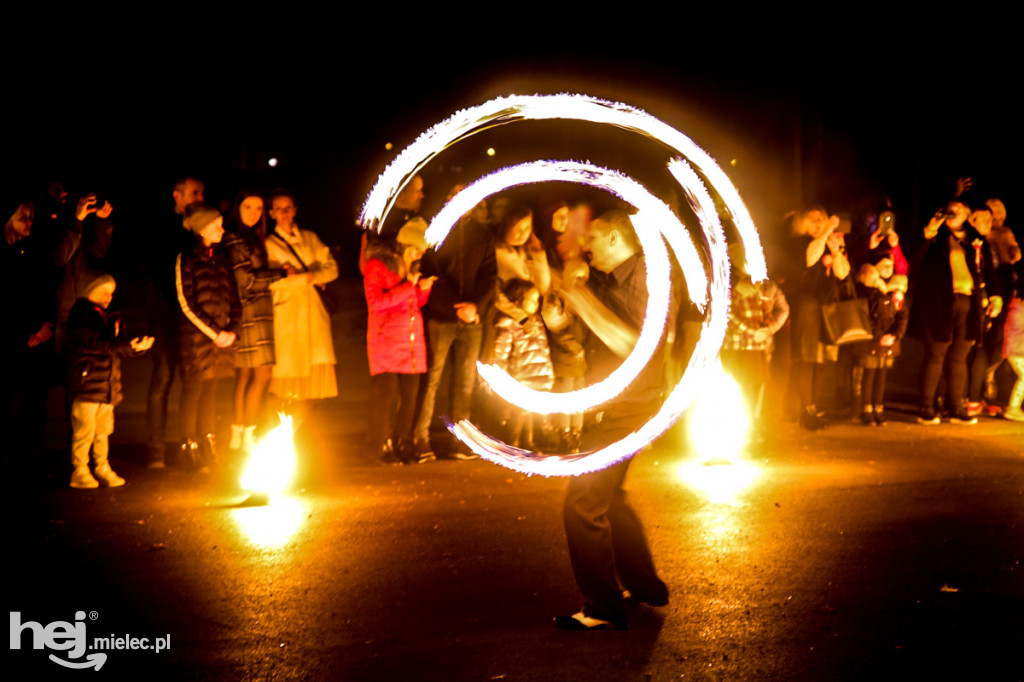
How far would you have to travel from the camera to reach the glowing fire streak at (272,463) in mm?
7523

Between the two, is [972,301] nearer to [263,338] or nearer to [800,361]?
[800,361]

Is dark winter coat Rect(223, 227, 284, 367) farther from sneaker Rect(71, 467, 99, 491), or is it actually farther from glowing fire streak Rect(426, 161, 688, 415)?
glowing fire streak Rect(426, 161, 688, 415)

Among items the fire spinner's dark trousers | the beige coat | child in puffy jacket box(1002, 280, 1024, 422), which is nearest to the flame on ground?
the fire spinner's dark trousers

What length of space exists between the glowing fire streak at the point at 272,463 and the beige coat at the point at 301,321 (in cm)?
63

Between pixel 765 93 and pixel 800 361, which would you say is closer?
pixel 800 361

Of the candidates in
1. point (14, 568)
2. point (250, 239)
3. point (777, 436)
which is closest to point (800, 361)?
point (777, 436)

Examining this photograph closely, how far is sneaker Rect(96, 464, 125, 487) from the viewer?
7.89 meters

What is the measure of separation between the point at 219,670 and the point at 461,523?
2644 mm

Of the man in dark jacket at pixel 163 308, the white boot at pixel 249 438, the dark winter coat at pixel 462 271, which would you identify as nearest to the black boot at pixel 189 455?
the man in dark jacket at pixel 163 308

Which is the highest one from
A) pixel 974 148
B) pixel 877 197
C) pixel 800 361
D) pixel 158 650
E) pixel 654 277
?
pixel 974 148

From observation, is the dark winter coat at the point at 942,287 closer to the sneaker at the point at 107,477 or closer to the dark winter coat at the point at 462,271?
the dark winter coat at the point at 462,271

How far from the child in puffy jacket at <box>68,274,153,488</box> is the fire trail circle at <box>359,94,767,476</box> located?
208 centimetres

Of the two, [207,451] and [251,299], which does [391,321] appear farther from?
[207,451]

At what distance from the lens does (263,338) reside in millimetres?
8555
